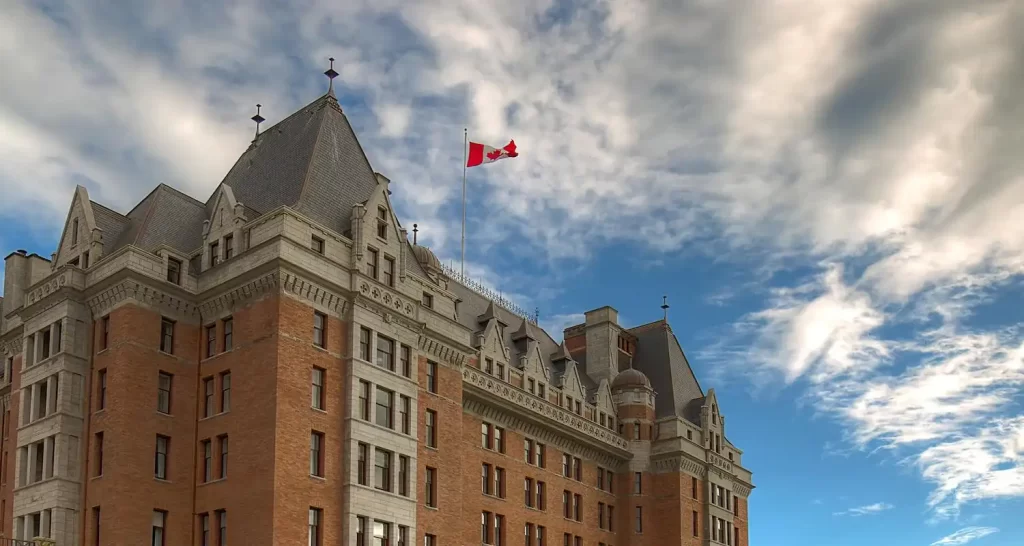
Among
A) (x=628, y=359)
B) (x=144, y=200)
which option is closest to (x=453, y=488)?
(x=144, y=200)

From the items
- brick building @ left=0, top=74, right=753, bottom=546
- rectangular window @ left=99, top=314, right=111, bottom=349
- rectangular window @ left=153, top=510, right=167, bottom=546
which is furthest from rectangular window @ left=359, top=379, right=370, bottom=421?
rectangular window @ left=99, top=314, right=111, bottom=349

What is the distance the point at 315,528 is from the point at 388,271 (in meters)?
14.5

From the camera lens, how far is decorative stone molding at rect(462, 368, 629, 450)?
73875 mm

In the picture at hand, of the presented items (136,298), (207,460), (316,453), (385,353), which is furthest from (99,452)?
(385,353)

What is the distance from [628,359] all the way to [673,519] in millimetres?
15449

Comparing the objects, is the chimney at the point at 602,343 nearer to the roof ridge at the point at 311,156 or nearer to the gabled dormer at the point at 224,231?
the roof ridge at the point at 311,156

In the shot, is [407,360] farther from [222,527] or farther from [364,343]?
[222,527]

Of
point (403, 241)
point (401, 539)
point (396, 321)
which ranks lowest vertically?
point (401, 539)

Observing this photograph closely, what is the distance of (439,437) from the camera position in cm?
6431

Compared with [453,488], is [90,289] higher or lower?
higher

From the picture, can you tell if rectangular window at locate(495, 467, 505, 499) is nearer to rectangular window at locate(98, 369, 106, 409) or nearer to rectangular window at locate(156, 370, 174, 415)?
rectangular window at locate(156, 370, 174, 415)

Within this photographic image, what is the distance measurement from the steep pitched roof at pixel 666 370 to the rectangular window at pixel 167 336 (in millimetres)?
45072

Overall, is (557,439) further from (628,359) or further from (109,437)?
(109,437)

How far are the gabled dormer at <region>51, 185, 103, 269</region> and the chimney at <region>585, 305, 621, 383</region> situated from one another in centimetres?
4410
